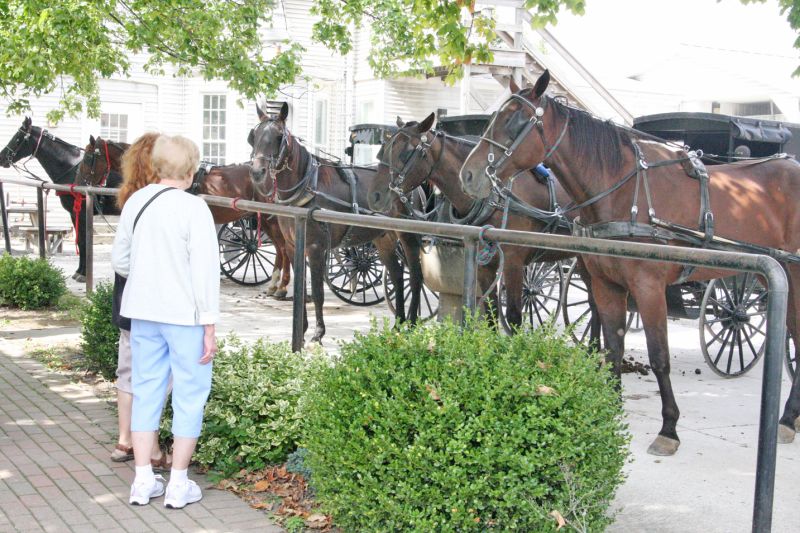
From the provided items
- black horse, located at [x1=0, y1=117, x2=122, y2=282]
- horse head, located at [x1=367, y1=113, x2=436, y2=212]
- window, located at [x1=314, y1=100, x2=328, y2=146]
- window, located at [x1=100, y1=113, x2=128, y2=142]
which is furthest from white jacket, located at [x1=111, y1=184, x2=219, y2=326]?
window, located at [x1=314, y1=100, x2=328, y2=146]

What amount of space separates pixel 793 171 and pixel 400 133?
11.2 feet

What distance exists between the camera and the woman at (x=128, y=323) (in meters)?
4.97

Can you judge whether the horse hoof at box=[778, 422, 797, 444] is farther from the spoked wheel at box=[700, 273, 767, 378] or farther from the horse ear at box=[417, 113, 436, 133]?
the horse ear at box=[417, 113, 436, 133]

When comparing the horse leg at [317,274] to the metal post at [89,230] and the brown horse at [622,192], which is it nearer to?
the metal post at [89,230]

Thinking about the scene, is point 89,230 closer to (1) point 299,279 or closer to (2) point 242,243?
(1) point 299,279

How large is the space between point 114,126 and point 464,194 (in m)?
19.4

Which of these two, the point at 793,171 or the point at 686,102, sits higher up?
the point at 686,102

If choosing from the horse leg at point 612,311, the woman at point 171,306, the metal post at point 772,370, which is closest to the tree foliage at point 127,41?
the woman at point 171,306

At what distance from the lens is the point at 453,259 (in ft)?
27.9

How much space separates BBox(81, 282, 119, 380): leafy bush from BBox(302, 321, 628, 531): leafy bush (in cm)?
367

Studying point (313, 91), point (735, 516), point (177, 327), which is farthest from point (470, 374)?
point (313, 91)

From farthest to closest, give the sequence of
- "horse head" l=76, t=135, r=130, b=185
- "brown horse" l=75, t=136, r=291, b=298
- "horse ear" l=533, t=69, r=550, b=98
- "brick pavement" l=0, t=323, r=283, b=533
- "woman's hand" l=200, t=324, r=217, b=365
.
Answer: "horse head" l=76, t=135, r=130, b=185 < "brown horse" l=75, t=136, r=291, b=298 < "horse ear" l=533, t=69, r=550, b=98 < "woman's hand" l=200, t=324, r=217, b=365 < "brick pavement" l=0, t=323, r=283, b=533

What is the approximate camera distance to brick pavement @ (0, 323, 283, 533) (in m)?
4.41

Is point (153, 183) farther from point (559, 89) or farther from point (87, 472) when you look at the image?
point (559, 89)
